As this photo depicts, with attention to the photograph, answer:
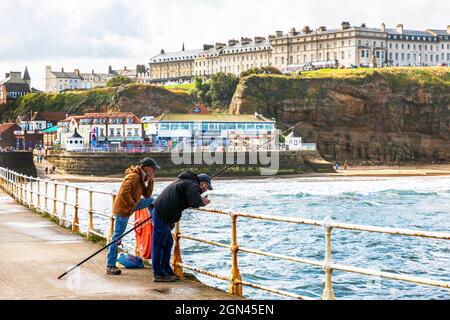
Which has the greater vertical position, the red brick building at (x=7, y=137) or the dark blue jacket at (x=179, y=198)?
the red brick building at (x=7, y=137)

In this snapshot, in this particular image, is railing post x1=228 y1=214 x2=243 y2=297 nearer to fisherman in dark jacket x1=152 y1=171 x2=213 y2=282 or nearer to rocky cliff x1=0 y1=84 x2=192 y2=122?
fisherman in dark jacket x1=152 y1=171 x2=213 y2=282

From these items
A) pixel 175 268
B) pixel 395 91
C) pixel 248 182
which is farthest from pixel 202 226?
pixel 395 91

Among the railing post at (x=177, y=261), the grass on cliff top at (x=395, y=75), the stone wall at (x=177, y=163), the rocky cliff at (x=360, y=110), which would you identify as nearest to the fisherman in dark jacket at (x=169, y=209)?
the railing post at (x=177, y=261)

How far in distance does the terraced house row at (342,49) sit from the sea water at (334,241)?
4021 inches

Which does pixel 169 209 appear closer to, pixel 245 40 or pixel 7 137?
pixel 7 137

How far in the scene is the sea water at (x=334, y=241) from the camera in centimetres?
2223

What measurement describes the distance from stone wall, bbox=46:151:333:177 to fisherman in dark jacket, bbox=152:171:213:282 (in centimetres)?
8309

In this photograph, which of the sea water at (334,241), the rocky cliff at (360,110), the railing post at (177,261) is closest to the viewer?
the railing post at (177,261)

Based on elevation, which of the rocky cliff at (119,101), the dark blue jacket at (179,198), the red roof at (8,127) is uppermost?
the rocky cliff at (119,101)

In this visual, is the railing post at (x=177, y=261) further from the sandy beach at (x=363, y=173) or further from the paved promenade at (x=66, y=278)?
the sandy beach at (x=363, y=173)

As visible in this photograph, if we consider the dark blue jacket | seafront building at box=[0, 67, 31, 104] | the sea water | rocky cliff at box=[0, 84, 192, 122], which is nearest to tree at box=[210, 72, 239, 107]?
rocky cliff at box=[0, 84, 192, 122]

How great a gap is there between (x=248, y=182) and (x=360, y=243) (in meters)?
54.2

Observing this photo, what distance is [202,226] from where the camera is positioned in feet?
124

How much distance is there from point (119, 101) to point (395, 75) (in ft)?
167
